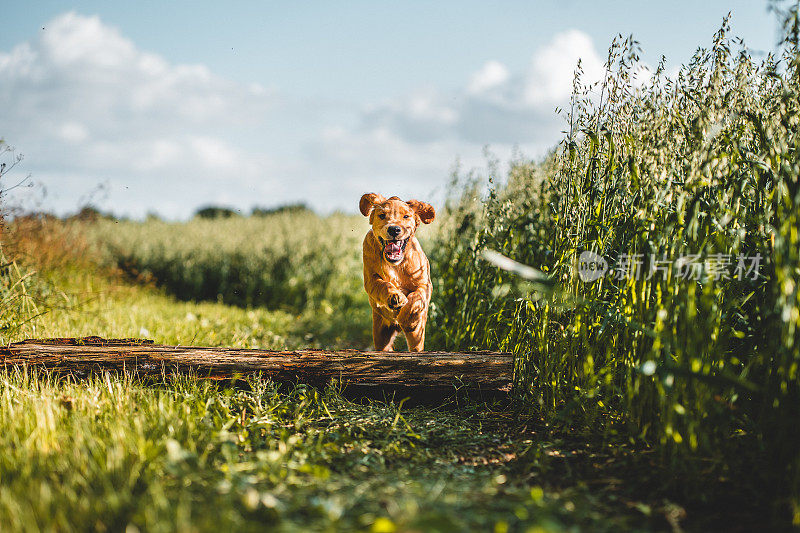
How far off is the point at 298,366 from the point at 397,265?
90cm

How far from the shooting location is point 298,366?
9.12 feet

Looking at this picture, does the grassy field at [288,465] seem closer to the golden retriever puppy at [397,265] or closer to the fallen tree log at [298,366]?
the fallen tree log at [298,366]

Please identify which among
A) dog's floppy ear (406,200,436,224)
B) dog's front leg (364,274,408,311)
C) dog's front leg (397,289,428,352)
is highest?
dog's floppy ear (406,200,436,224)

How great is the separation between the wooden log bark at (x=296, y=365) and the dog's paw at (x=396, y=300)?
366 millimetres

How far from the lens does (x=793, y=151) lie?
76.8 inches

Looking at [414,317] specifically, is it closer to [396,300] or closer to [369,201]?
[396,300]

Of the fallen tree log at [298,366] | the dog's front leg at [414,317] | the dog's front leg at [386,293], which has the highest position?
the dog's front leg at [386,293]

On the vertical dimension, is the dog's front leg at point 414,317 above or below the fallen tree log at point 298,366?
above

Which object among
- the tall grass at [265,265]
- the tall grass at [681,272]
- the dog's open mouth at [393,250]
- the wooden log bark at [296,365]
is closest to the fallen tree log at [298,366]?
the wooden log bark at [296,365]

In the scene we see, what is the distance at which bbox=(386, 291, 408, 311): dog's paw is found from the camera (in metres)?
3.05

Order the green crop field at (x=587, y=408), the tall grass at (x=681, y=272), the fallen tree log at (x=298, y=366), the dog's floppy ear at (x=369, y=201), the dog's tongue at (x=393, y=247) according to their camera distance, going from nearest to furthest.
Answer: the green crop field at (x=587, y=408) → the tall grass at (x=681, y=272) → the fallen tree log at (x=298, y=366) → the dog's tongue at (x=393, y=247) → the dog's floppy ear at (x=369, y=201)

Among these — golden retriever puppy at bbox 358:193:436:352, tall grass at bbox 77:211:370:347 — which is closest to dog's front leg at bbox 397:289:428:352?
golden retriever puppy at bbox 358:193:436:352

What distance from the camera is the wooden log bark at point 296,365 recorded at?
2730 millimetres

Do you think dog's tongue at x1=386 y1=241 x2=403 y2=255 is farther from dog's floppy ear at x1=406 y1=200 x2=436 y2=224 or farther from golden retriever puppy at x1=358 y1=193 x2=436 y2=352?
dog's floppy ear at x1=406 y1=200 x2=436 y2=224
